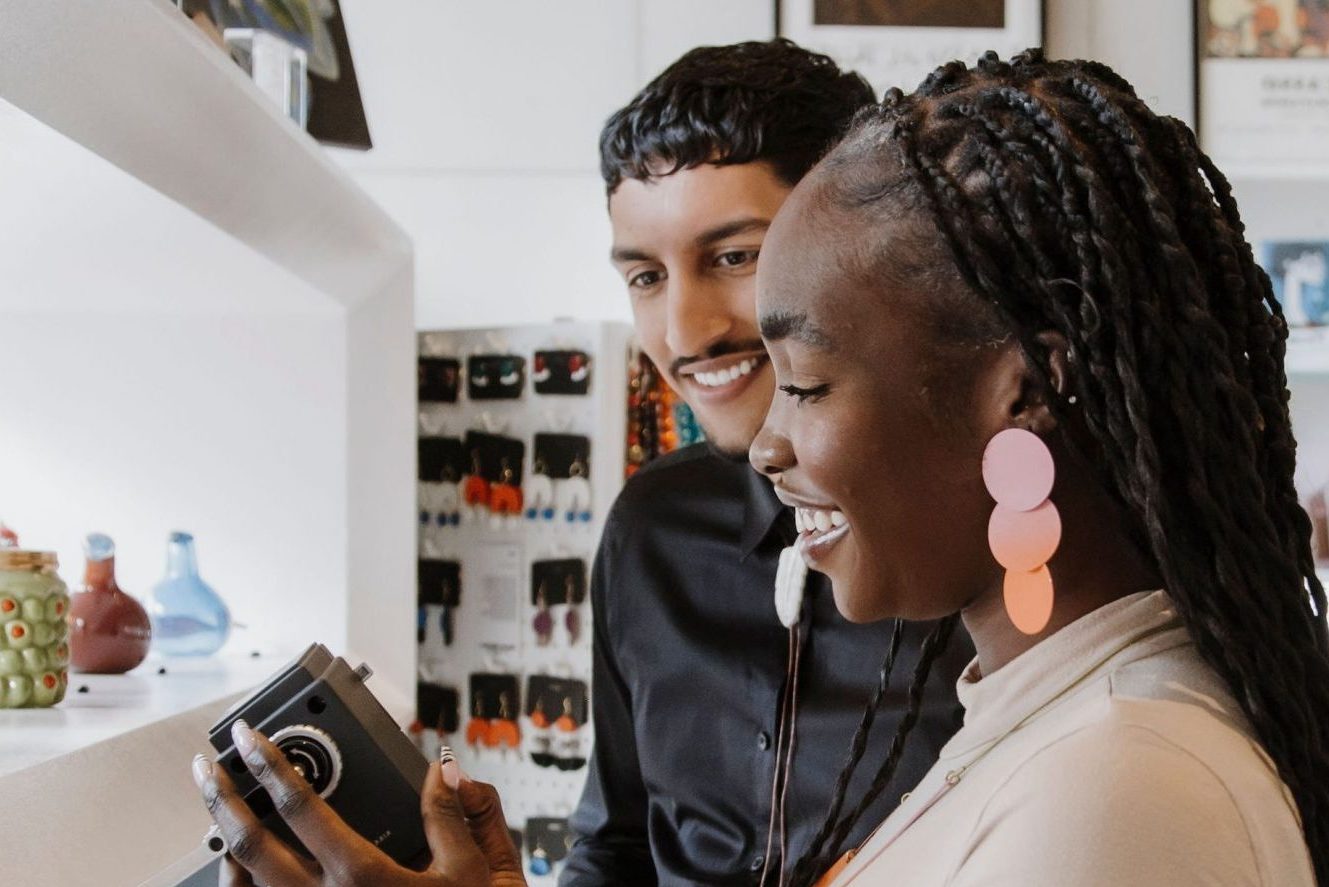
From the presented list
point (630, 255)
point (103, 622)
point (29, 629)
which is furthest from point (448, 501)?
point (29, 629)

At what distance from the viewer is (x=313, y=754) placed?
857 mm

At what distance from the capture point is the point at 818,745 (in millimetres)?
1258

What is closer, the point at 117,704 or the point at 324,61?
the point at 117,704

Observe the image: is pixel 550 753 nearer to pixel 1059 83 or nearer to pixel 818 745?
pixel 818 745

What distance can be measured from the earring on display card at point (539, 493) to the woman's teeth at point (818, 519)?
159 cm

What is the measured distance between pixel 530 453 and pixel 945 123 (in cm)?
170

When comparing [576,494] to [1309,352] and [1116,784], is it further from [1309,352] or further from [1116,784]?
[1116,784]

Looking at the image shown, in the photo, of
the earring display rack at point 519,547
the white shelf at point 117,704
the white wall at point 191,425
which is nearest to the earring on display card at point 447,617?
the earring display rack at point 519,547

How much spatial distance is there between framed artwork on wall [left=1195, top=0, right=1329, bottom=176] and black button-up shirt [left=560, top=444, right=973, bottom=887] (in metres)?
1.67

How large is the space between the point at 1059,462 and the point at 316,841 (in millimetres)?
414

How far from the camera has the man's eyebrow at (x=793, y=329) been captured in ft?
2.37

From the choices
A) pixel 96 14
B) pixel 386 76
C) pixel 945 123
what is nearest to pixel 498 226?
pixel 386 76

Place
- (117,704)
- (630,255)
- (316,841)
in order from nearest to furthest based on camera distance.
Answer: (316,841)
(117,704)
(630,255)

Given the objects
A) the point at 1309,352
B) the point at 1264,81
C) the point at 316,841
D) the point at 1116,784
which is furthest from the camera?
the point at 1264,81
